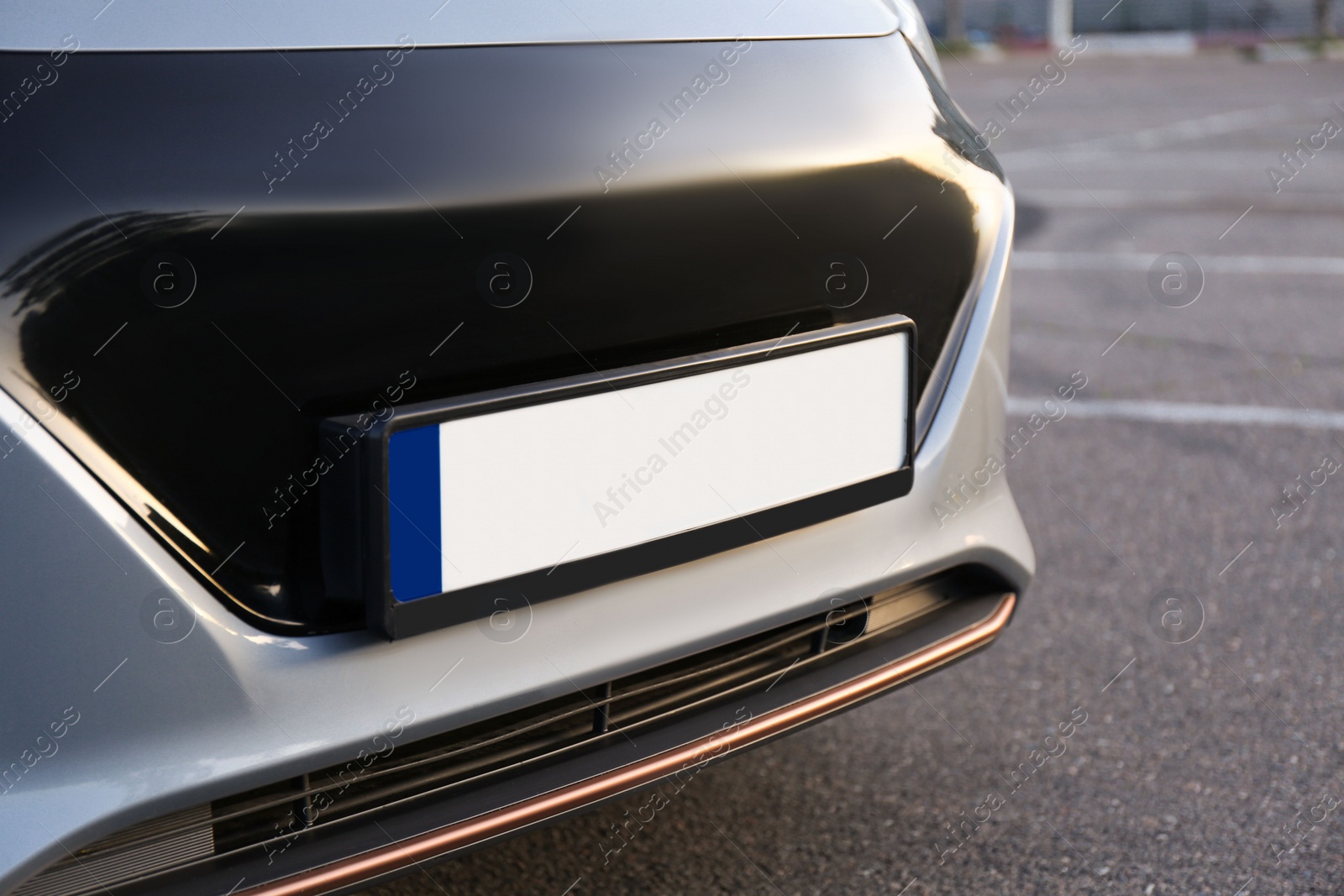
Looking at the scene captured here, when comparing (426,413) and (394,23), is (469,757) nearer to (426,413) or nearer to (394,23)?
(426,413)

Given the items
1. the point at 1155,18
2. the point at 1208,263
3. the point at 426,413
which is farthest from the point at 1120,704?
the point at 1155,18

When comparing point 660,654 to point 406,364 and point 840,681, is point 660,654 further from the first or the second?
point 406,364

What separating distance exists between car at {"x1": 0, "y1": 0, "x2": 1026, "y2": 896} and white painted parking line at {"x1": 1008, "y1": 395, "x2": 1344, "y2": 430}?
8.11 ft

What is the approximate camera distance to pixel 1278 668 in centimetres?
237

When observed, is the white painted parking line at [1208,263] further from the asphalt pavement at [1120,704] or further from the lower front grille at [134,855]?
the lower front grille at [134,855]

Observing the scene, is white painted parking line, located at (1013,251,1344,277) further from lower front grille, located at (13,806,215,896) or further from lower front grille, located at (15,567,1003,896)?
lower front grille, located at (13,806,215,896)

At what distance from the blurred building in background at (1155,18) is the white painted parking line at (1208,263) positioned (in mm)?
33221

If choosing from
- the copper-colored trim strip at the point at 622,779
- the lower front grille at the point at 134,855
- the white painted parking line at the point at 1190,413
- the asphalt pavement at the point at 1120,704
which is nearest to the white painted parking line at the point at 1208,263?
the asphalt pavement at the point at 1120,704

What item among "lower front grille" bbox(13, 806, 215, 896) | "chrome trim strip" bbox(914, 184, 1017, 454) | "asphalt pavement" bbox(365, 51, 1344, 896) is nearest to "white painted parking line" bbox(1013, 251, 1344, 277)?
"asphalt pavement" bbox(365, 51, 1344, 896)

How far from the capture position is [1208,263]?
5.94 metres

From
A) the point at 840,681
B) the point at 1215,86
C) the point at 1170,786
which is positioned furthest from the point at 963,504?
the point at 1215,86

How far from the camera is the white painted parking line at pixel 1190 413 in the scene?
3.73 m

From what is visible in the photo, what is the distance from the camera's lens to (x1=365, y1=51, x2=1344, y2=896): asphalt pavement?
181 cm

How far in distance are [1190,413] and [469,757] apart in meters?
3.13
